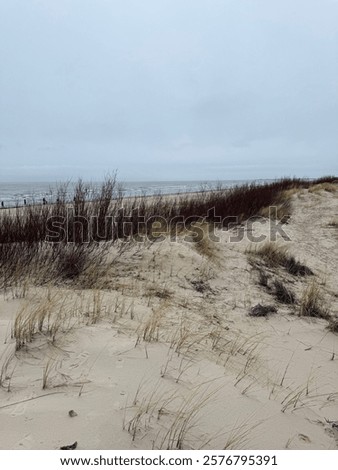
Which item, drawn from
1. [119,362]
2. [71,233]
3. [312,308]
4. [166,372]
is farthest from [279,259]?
[119,362]

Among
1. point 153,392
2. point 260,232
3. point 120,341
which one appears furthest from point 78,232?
point 260,232

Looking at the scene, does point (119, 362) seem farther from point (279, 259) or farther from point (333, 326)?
point (279, 259)

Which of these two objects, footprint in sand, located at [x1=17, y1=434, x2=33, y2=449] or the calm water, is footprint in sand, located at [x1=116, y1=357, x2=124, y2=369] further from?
the calm water

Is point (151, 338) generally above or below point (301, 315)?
above

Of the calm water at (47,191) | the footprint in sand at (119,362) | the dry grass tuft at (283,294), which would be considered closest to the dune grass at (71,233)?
the calm water at (47,191)

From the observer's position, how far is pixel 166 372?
2412 millimetres

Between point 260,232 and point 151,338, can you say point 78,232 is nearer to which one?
point 151,338

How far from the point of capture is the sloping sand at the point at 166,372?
71.2 inches

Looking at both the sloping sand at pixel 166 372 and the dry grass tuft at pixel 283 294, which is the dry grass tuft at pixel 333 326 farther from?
the dry grass tuft at pixel 283 294

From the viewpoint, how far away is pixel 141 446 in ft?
5.65

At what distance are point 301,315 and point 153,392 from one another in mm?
2759

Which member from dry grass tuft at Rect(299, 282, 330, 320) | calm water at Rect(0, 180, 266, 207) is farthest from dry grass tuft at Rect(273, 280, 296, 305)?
calm water at Rect(0, 180, 266, 207)

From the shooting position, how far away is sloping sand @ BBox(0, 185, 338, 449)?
181 centimetres
